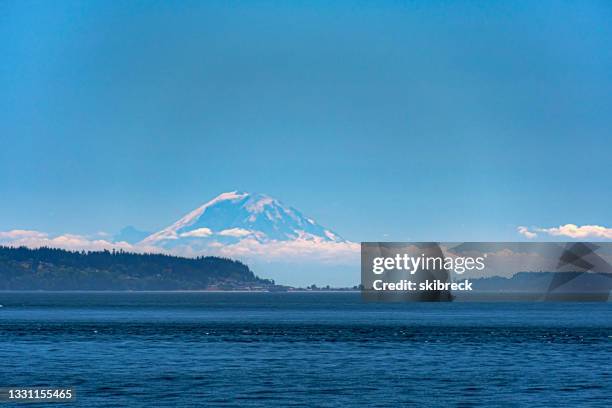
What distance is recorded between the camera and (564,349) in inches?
4850

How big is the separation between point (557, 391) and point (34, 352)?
58.9 meters

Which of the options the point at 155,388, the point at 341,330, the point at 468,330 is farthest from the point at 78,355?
the point at 468,330

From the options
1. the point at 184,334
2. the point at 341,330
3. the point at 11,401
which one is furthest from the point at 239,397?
the point at 341,330

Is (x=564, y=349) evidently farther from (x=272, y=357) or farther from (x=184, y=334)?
(x=184, y=334)

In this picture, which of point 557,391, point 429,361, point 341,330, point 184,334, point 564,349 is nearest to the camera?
point 557,391

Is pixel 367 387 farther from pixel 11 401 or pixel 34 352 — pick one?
pixel 34 352

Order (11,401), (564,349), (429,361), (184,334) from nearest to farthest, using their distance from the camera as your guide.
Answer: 1. (11,401)
2. (429,361)
3. (564,349)
4. (184,334)

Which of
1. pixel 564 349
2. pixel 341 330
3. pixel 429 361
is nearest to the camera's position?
pixel 429 361

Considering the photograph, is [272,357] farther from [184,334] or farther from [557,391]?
[184,334]

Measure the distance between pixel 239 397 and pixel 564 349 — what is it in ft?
195

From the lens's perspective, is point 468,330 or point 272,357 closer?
point 272,357

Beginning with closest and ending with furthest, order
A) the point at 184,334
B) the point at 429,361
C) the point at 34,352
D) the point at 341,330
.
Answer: the point at 429,361
the point at 34,352
the point at 184,334
the point at 341,330

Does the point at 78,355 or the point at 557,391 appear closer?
the point at 557,391

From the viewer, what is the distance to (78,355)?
11025 centimetres
